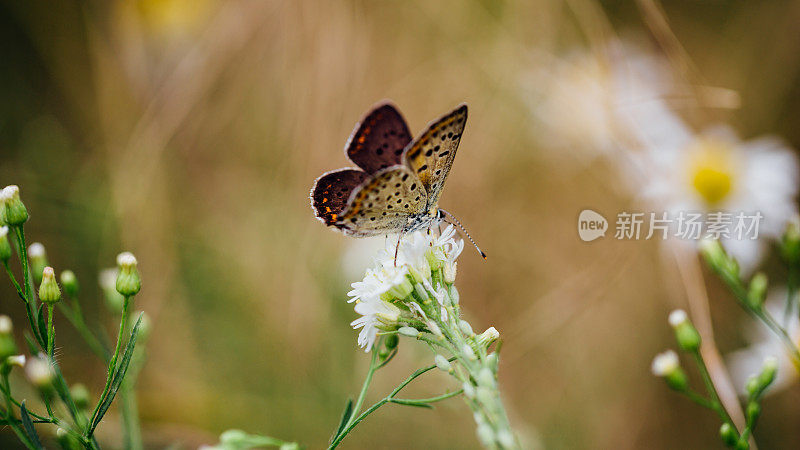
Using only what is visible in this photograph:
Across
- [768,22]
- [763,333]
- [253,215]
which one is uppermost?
[253,215]

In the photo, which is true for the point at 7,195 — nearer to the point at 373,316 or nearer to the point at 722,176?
the point at 373,316

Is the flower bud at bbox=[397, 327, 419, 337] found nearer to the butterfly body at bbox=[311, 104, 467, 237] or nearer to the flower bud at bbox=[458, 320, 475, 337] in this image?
the flower bud at bbox=[458, 320, 475, 337]

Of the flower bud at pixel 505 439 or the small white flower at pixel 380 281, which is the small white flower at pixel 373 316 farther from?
the flower bud at pixel 505 439

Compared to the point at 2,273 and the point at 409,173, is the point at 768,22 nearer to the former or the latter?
the point at 409,173

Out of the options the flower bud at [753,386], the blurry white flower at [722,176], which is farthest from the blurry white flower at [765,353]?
the flower bud at [753,386]

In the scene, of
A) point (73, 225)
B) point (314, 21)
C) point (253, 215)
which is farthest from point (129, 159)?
point (314, 21)

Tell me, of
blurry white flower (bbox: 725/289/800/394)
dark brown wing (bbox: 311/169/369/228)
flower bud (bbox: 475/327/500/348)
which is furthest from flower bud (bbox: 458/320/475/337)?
blurry white flower (bbox: 725/289/800/394)

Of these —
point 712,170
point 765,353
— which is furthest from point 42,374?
point 712,170
